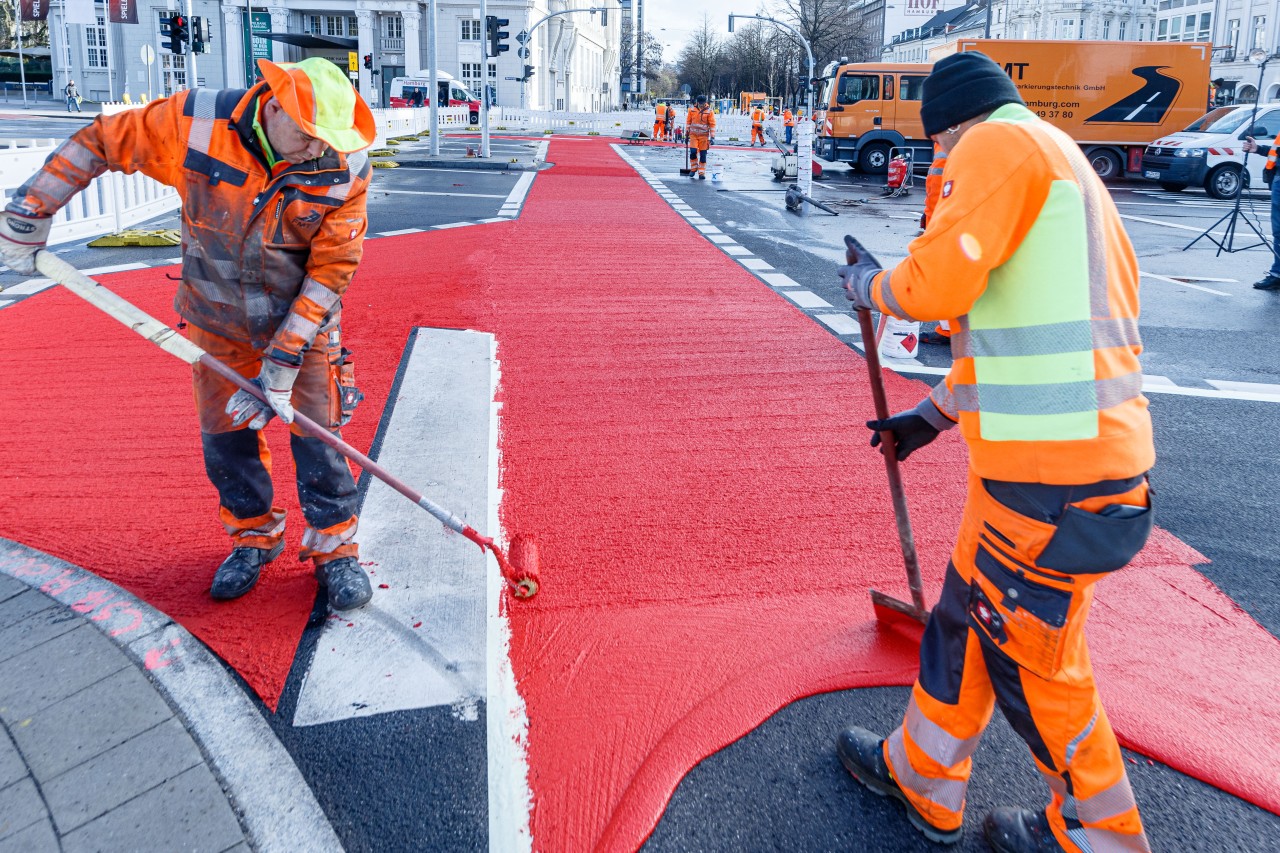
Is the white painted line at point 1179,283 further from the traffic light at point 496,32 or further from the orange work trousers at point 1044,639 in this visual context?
the traffic light at point 496,32

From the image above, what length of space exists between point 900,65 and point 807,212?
10.7 metres

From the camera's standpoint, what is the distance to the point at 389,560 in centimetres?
375

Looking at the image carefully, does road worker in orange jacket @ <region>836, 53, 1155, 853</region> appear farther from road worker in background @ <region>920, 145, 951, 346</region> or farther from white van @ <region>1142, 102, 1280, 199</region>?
white van @ <region>1142, 102, 1280, 199</region>

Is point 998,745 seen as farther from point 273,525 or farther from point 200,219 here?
point 200,219

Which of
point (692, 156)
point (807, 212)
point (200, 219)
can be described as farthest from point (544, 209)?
point (200, 219)

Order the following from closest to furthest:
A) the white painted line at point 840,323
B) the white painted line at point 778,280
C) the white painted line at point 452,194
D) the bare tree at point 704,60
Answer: the white painted line at point 840,323
the white painted line at point 778,280
the white painted line at point 452,194
the bare tree at point 704,60

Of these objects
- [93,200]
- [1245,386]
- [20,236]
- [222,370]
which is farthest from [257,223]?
[93,200]

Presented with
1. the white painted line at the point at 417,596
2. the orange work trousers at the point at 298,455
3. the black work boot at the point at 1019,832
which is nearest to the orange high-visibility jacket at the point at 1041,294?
the black work boot at the point at 1019,832

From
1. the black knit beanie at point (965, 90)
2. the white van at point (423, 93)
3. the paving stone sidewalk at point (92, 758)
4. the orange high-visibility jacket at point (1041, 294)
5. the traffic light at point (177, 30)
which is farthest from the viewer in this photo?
the white van at point (423, 93)

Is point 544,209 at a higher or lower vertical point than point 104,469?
higher

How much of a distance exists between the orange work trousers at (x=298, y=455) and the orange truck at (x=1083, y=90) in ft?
74.5

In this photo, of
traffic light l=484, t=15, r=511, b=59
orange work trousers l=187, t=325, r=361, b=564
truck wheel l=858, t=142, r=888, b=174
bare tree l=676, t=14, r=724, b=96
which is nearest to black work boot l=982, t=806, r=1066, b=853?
orange work trousers l=187, t=325, r=361, b=564

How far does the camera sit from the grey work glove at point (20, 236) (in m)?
3.12

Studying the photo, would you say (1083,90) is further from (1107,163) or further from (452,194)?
(452,194)
